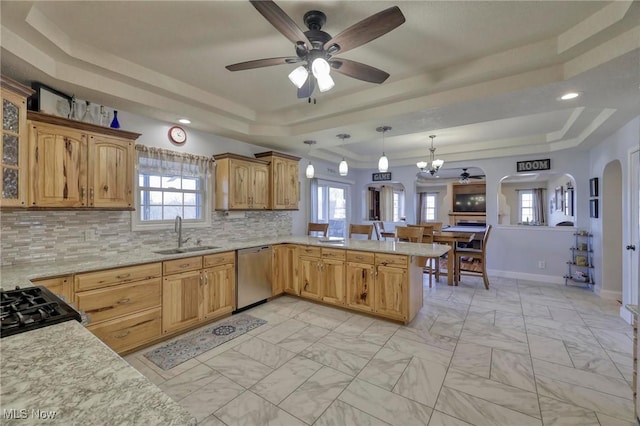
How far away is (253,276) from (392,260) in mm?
1833

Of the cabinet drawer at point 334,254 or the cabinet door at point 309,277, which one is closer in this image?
the cabinet drawer at point 334,254

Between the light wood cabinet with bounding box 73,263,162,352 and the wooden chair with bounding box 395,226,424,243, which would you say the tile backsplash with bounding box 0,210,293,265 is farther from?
the wooden chair with bounding box 395,226,424,243

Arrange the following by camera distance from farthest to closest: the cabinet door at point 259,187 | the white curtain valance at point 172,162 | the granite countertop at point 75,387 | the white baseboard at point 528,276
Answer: the white baseboard at point 528,276
the cabinet door at point 259,187
the white curtain valance at point 172,162
the granite countertop at point 75,387

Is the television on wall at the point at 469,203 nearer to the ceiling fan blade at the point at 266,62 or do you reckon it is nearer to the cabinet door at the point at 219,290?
the cabinet door at the point at 219,290

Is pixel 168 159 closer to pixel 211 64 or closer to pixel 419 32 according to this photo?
pixel 211 64

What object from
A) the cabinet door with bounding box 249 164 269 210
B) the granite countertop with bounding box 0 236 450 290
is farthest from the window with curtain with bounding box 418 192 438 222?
the cabinet door with bounding box 249 164 269 210

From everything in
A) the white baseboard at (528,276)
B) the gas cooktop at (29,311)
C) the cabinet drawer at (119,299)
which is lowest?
the white baseboard at (528,276)

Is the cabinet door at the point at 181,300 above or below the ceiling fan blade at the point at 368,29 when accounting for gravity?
below

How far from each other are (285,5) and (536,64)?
7.00 feet

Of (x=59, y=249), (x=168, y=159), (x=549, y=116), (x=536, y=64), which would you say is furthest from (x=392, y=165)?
(x=59, y=249)

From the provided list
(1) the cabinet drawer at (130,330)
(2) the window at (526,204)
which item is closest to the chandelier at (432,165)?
(1) the cabinet drawer at (130,330)

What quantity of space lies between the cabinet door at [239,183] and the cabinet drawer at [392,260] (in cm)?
204

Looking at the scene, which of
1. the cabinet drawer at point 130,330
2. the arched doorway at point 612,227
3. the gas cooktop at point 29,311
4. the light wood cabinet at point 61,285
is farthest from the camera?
the arched doorway at point 612,227

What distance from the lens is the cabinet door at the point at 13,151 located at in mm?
2039
